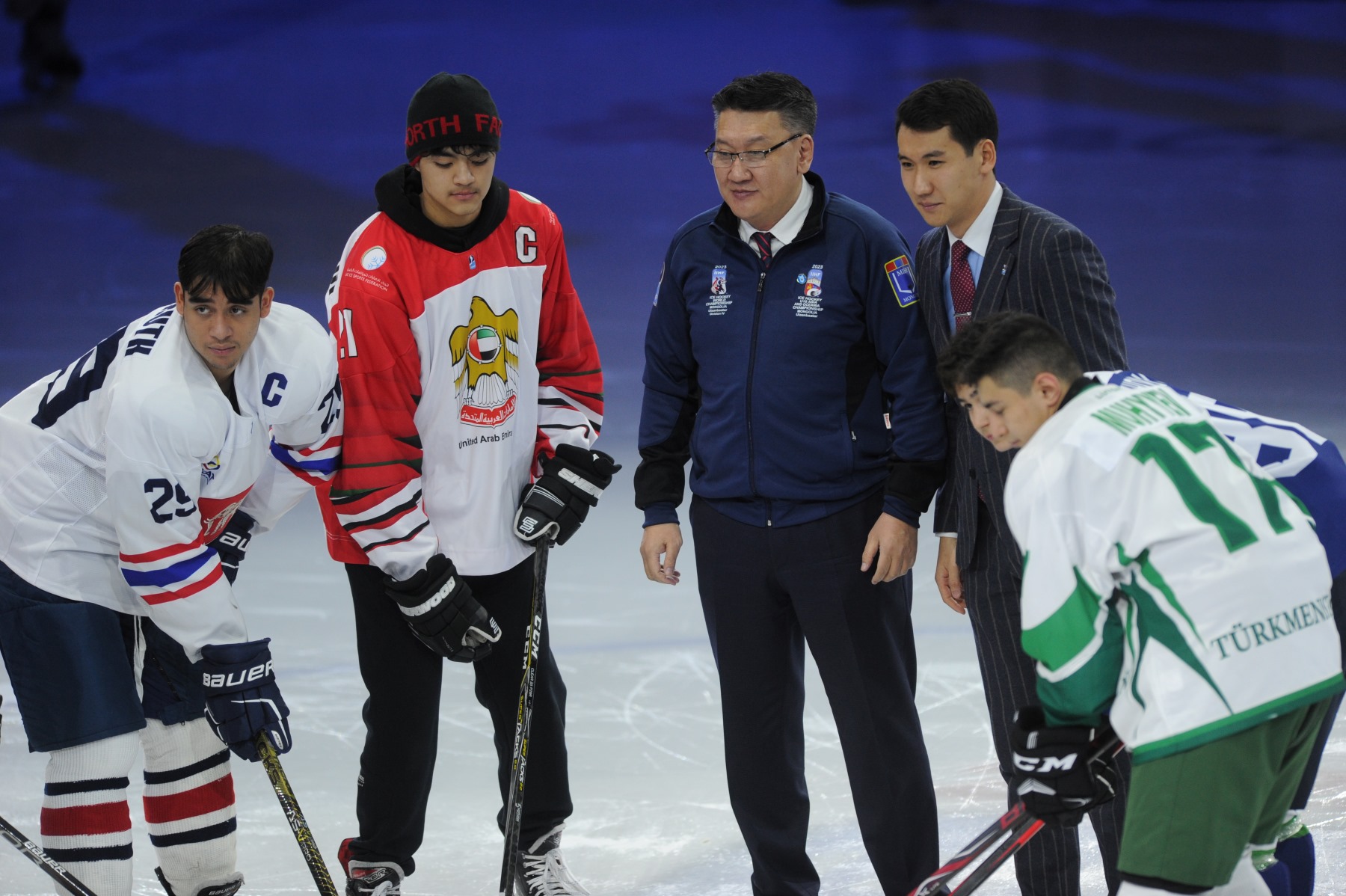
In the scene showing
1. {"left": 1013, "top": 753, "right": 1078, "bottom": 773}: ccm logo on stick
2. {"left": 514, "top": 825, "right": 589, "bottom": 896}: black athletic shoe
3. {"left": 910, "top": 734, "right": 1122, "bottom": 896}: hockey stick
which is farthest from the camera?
{"left": 514, "top": 825, "right": 589, "bottom": 896}: black athletic shoe

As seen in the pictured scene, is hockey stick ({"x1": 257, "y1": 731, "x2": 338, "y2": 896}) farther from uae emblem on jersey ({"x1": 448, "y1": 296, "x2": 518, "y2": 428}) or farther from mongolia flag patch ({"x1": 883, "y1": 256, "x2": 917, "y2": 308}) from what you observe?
mongolia flag patch ({"x1": 883, "y1": 256, "x2": 917, "y2": 308})

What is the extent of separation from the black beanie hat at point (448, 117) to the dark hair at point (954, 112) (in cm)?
68

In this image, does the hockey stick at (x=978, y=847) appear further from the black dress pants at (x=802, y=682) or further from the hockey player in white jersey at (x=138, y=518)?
the hockey player in white jersey at (x=138, y=518)

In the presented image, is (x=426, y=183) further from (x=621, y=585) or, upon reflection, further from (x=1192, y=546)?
(x=621, y=585)

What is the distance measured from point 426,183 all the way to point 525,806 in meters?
1.13

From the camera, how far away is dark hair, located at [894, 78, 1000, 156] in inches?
82.7

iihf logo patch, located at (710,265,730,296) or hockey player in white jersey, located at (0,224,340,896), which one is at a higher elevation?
iihf logo patch, located at (710,265,730,296)

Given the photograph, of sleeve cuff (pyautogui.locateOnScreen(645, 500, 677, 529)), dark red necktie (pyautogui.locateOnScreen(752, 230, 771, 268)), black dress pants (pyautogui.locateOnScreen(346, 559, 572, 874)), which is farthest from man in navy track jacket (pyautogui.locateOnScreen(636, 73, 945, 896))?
black dress pants (pyautogui.locateOnScreen(346, 559, 572, 874))

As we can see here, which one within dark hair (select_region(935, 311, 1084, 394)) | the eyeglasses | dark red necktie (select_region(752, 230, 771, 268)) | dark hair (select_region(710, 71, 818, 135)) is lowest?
dark hair (select_region(935, 311, 1084, 394))

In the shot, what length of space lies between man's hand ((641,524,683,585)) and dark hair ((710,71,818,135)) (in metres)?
0.71

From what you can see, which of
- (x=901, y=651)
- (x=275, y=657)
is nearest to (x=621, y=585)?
(x=275, y=657)

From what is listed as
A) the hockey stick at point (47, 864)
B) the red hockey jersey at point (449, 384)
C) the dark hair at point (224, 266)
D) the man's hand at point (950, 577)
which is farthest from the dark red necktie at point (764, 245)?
the hockey stick at point (47, 864)

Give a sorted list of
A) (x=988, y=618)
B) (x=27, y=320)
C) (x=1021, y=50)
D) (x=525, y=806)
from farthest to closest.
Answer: (x=1021, y=50) < (x=27, y=320) < (x=525, y=806) < (x=988, y=618)

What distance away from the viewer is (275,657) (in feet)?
12.1
